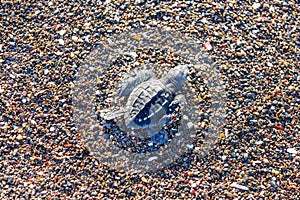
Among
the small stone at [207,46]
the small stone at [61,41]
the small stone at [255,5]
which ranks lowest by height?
the small stone at [207,46]

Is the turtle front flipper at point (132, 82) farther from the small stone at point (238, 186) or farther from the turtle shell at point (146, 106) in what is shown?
the small stone at point (238, 186)

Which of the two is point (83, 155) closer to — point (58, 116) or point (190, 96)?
point (58, 116)

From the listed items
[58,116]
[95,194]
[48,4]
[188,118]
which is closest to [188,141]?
[188,118]

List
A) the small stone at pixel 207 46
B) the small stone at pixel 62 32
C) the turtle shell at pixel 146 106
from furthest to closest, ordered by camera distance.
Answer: the small stone at pixel 62 32, the small stone at pixel 207 46, the turtle shell at pixel 146 106

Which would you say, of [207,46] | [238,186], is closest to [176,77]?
[207,46]

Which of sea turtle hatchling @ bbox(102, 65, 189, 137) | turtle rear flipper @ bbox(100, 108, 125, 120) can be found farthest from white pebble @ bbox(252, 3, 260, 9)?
turtle rear flipper @ bbox(100, 108, 125, 120)

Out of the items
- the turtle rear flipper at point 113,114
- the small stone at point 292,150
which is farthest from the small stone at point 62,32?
the small stone at point 292,150

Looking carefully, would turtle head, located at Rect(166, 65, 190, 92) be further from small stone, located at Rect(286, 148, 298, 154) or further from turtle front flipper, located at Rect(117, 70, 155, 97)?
small stone, located at Rect(286, 148, 298, 154)
